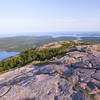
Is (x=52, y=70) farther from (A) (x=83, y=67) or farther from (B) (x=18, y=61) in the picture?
(B) (x=18, y=61)

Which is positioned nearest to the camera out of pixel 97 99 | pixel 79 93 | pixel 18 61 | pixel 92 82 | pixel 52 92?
pixel 97 99

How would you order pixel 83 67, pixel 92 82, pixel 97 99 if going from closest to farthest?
1. pixel 97 99
2. pixel 92 82
3. pixel 83 67

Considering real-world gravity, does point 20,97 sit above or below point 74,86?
below

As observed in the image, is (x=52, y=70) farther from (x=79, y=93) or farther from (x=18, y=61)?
(x=18, y=61)

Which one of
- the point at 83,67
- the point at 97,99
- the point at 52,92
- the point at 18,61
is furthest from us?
the point at 18,61

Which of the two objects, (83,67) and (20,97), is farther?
(83,67)

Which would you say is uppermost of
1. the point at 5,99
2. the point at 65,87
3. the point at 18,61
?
the point at 65,87

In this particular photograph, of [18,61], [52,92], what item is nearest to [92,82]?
[52,92]

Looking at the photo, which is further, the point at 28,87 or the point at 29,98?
the point at 28,87

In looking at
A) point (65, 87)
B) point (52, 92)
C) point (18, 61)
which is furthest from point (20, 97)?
point (18, 61)
